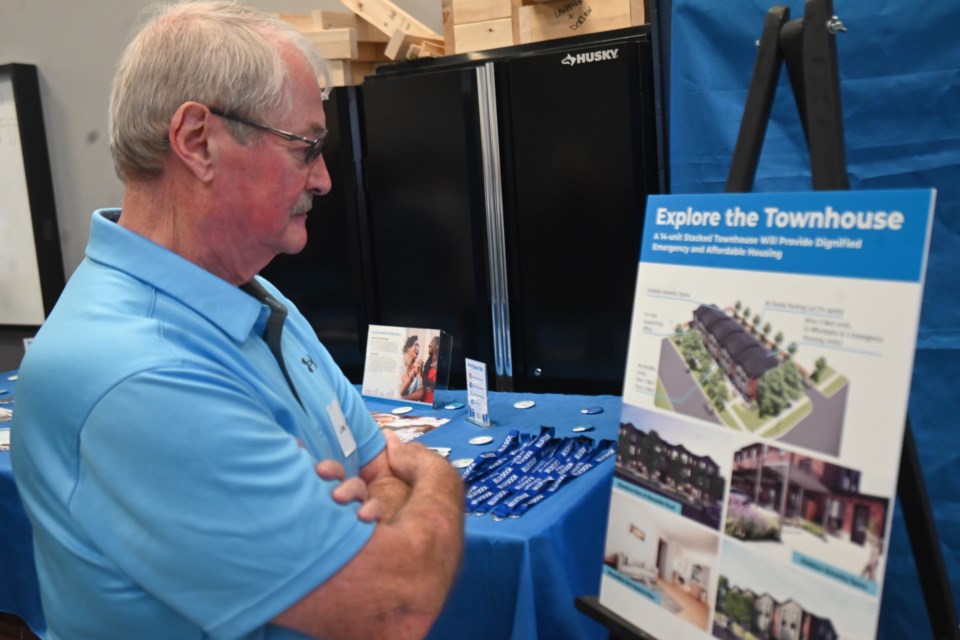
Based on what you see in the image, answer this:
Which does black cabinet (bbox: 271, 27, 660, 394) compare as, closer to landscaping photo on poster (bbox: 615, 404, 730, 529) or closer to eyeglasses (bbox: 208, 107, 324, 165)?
landscaping photo on poster (bbox: 615, 404, 730, 529)

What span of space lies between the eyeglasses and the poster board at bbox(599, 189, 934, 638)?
50 centimetres

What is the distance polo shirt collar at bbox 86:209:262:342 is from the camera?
3.49 feet

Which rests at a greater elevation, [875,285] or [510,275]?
[875,285]

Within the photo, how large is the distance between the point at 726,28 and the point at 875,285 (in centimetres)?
106

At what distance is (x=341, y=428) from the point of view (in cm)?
132

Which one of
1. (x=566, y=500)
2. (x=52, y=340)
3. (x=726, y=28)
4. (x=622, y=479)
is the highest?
(x=726, y=28)

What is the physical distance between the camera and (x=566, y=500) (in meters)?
1.68

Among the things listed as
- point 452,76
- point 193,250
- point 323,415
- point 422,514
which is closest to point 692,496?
point 422,514

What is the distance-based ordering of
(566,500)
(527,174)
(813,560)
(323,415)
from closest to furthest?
(813,560) → (323,415) → (566,500) → (527,174)

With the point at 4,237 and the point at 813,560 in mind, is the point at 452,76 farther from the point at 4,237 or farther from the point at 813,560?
the point at 4,237

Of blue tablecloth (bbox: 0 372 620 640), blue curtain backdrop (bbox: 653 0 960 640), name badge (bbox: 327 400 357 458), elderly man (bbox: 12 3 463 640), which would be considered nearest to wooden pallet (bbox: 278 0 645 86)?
blue curtain backdrop (bbox: 653 0 960 640)

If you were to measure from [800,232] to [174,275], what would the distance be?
0.77m

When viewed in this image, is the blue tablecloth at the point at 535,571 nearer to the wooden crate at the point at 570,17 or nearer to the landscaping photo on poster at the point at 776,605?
→ the landscaping photo on poster at the point at 776,605

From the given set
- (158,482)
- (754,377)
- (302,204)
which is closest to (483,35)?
(302,204)
